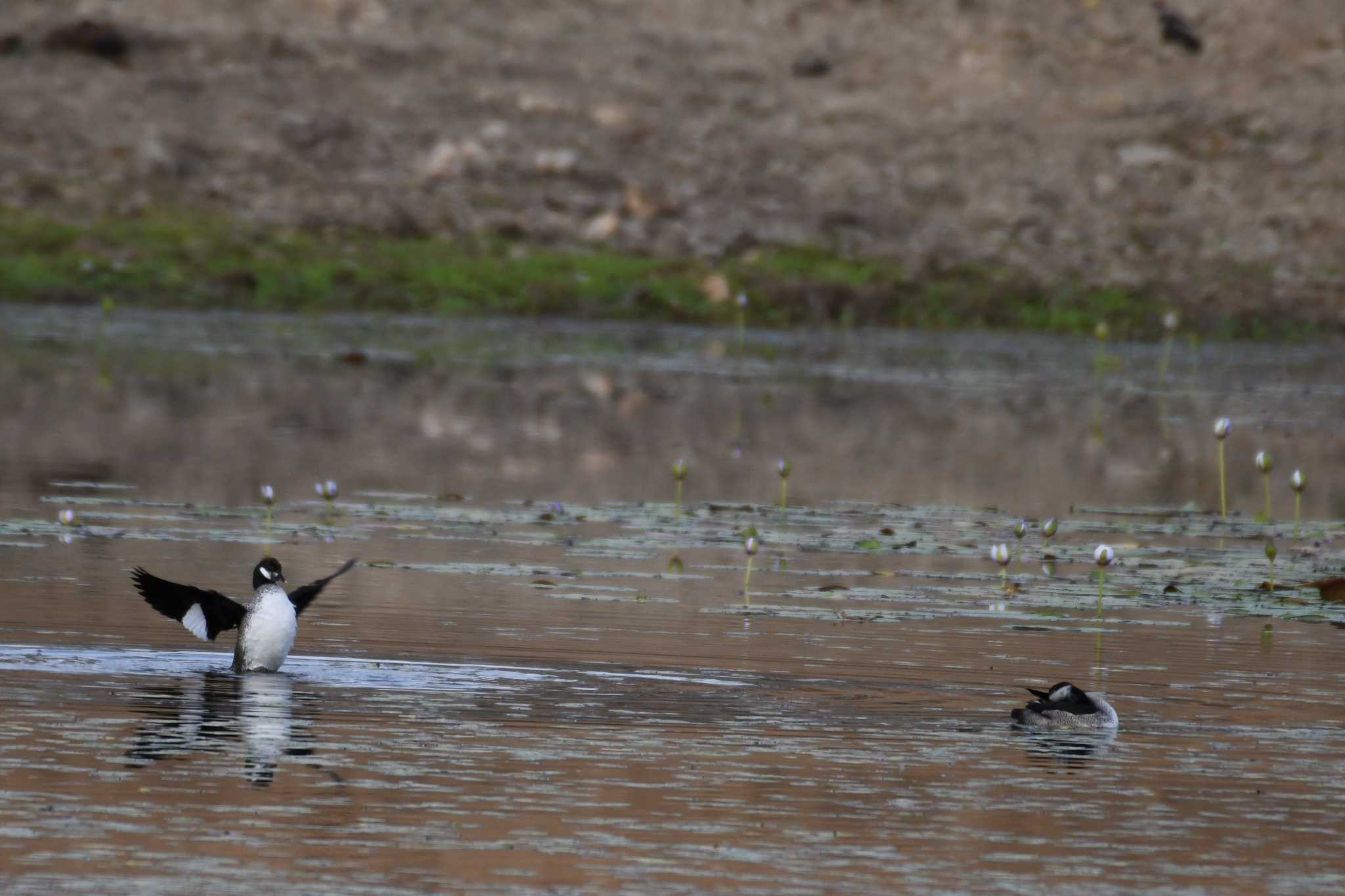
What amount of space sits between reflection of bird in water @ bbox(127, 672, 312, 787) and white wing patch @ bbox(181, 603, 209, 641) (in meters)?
0.45

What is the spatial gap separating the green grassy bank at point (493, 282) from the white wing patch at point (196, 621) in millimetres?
19318

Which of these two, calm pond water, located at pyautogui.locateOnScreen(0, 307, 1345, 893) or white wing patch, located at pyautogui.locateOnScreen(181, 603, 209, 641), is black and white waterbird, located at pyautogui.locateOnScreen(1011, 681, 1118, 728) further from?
white wing patch, located at pyautogui.locateOnScreen(181, 603, 209, 641)

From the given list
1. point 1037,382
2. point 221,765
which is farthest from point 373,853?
point 1037,382

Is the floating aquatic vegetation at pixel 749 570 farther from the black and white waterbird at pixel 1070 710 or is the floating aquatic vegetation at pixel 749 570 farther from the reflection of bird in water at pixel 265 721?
the black and white waterbird at pixel 1070 710

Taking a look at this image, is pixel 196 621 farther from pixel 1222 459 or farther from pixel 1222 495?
pixel 1222 459

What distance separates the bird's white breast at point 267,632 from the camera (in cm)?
980

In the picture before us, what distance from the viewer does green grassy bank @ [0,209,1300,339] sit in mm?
29688

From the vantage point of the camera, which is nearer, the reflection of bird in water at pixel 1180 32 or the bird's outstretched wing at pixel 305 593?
the bird's outstretched wing at pixel 305 593

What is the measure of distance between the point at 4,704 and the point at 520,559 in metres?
4.52

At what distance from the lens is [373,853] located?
693 cm

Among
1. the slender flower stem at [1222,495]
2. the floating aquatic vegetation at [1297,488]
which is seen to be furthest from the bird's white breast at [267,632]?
the slender flower stem at [1222,495]

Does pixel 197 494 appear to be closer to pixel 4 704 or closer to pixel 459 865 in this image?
pixel 4 704

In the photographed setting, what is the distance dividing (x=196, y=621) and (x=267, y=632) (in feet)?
2.48

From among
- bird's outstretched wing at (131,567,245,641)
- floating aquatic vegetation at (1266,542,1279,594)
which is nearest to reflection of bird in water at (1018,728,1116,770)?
bird's outstretched wing at (131,567,245,641)
